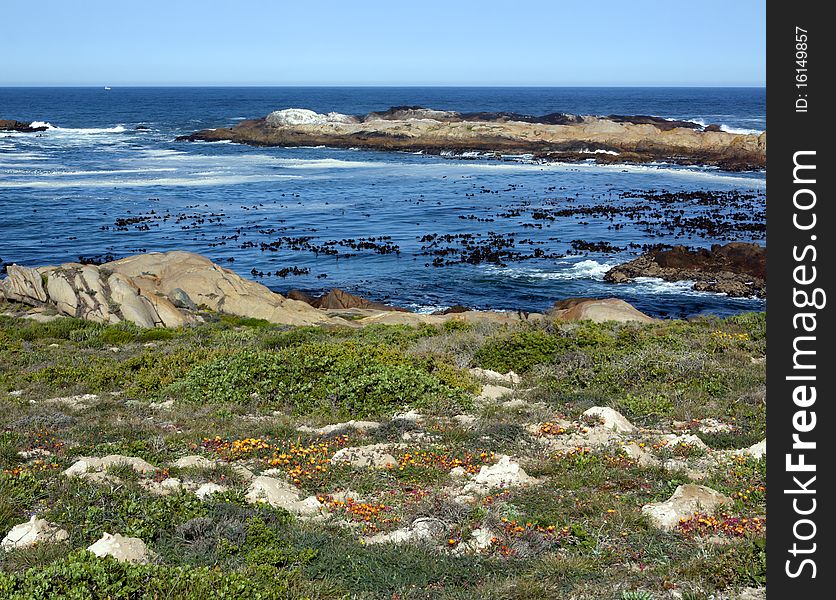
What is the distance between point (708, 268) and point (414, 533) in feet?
98.4

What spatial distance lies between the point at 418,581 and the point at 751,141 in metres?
78.6

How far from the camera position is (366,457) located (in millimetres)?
8953

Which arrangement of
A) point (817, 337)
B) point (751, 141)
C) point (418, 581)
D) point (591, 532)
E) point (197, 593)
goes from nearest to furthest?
1. point (817, 337)
2. point (197, 593)
3. point (418, 581)
4. point (591, 532)
5. point (751, 141)

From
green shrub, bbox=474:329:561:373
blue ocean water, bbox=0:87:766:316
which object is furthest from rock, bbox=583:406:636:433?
blue ocean water, bbox=0:87:766:316

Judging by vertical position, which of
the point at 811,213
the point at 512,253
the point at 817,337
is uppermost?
the point at 811,213

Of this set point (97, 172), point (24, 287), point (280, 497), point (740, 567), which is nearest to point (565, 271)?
point (24, 287)

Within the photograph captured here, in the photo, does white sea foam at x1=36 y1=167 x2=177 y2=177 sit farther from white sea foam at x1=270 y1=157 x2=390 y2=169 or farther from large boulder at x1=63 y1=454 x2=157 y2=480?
large boulder at x1=63 y1=454 x2=157 y2=480

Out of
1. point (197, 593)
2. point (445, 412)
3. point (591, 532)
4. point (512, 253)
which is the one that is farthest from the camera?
point (512, 253)

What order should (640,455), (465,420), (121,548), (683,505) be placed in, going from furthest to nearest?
(465,420) → (640,455) → (683,505) → (121,548)

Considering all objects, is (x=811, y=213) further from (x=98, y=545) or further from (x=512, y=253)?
(x=512, y=253)

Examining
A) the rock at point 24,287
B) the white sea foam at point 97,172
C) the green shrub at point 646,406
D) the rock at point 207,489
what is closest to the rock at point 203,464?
the rock at point 207,489

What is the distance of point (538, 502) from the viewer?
7.56 m

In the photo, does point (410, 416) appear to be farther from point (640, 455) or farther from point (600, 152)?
point (600, 152)

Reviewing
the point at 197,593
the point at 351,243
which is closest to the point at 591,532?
the point at 197,593
